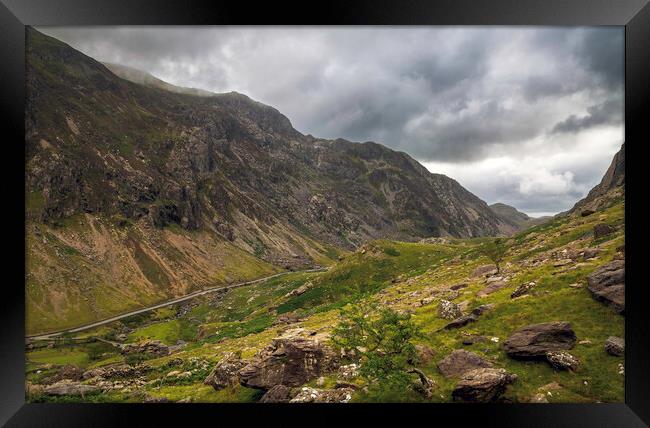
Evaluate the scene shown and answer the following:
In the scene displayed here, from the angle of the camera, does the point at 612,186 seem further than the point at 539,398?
Yes

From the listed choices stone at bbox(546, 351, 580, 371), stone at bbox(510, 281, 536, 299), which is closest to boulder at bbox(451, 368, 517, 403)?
stone at bbox(546, 351, 580, 371)

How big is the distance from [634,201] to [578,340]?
9.65 m

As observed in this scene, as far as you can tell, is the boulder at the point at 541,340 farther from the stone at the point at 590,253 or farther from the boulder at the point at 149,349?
the boulder at the point at 149,349

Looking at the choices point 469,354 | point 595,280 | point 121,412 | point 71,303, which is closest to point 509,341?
point 469,354

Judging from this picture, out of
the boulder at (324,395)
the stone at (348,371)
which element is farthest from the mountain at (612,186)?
the boulder at (324,395)

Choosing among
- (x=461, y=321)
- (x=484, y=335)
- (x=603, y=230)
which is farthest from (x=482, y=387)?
(x=603, y=230)

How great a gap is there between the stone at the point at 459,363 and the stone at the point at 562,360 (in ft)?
11.0

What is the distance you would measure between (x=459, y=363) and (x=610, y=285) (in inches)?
481

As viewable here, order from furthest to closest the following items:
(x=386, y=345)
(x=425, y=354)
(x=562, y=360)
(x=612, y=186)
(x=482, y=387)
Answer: (x=612, y=186) → (x=425, y=354) → (x=562, y=360) → (x=386, y=345) → (x=482, y=387)

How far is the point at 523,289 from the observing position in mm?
29047

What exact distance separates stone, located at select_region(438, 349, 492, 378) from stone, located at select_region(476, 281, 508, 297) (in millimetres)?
13188

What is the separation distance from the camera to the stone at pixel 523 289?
2873 centimetres

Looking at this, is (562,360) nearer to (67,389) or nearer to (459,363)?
(459,363)

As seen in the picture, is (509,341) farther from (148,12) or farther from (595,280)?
(148,12)
